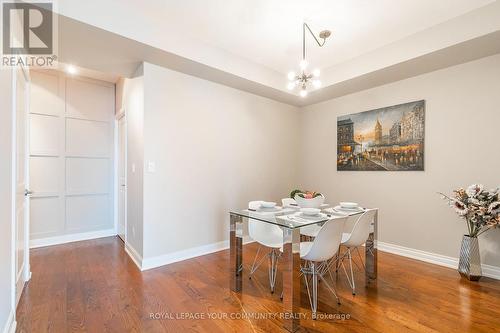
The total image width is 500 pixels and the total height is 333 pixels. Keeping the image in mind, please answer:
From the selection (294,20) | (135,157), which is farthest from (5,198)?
(294,20)

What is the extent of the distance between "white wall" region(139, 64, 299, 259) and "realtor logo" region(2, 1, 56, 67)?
0.98 meters

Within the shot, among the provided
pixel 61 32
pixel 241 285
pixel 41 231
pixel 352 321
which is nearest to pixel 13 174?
pixel 61 32

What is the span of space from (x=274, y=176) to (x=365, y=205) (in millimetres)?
1604

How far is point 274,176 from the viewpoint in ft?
14.5

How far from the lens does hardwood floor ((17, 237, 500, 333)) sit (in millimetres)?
1854

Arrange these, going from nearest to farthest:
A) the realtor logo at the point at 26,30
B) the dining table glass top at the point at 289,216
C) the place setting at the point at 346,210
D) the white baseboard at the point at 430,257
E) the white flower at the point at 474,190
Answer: the realtor logo at the point at 26,30
the dining table glass top at the point at 289,216
the place setting at the point at 346,210
the white flower at the point at 474,190
the white baseboard at the point at 430,257

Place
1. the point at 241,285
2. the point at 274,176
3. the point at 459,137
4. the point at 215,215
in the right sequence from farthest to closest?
the point at 274,176 → the point at 215,215 → the point at 459,137 → the point at 241,285

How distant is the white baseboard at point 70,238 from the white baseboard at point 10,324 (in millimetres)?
2348

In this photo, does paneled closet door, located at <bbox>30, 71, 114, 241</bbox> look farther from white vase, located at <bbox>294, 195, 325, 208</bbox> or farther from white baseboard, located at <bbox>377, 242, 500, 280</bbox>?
white baseboard, located at <bbox>377, 242, 500, 280</bbox>

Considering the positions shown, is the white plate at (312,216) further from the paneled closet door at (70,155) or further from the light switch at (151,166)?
the paneled closet door at (70,155)

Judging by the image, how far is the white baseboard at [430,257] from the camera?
2.71 m

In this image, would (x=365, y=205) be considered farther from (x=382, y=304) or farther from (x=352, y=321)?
(x=352, y=321)

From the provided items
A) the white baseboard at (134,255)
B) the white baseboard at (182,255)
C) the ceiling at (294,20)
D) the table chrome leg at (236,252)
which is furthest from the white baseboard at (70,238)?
the ceiling at (294,20)

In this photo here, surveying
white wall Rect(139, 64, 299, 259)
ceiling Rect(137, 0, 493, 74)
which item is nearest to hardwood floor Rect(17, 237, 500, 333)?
white wall Rect(139, 64, 299, 259)
